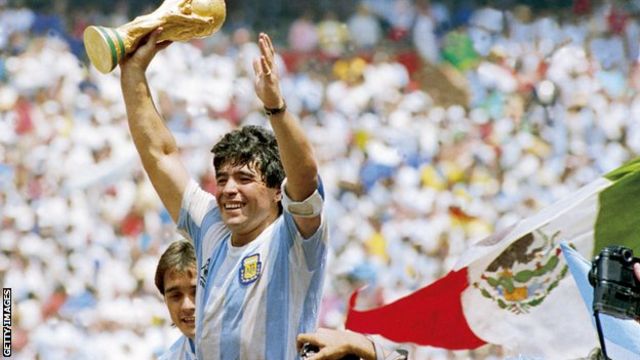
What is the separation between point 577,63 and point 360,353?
23.3ft

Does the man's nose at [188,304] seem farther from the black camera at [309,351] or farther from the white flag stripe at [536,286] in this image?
the black camera at [309,351]

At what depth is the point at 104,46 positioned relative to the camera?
11.8 ft

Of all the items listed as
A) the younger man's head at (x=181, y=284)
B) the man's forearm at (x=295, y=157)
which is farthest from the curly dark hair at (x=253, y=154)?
the younger man's head at (x=181, y=284)

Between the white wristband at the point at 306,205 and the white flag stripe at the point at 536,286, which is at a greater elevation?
the white wristband at the point at 306,205

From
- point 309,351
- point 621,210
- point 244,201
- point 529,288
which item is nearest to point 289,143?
point 244,201

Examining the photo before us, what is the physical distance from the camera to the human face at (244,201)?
3406 millimetres

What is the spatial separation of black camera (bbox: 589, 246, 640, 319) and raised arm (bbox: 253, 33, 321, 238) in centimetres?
83

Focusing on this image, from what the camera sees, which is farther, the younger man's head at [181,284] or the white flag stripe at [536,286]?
the white flag stripe at [536,286]

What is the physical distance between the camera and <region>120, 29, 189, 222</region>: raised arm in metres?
3.61

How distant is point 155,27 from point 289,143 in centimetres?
67

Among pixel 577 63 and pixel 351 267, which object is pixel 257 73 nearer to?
pixel 351 267

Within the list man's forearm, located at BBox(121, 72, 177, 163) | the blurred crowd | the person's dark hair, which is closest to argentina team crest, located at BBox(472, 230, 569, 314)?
the person's dark hair

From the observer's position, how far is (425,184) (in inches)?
336

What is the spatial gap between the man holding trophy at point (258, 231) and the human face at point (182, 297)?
1.77 feet
